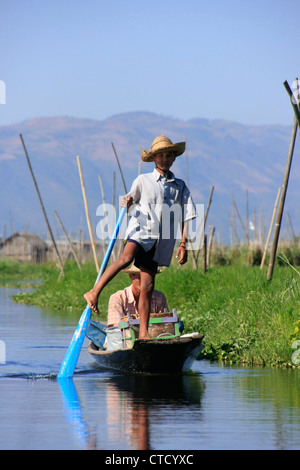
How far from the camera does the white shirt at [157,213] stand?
728 centimetres

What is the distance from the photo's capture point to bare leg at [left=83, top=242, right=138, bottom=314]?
716 centimetres

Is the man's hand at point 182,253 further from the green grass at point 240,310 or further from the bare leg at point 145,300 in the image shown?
the green grass at point 240,310

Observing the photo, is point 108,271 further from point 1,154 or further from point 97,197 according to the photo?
point 1,154

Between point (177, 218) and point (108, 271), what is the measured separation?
2.41 feet

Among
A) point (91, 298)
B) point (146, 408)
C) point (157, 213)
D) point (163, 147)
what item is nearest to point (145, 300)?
point (91, 298)

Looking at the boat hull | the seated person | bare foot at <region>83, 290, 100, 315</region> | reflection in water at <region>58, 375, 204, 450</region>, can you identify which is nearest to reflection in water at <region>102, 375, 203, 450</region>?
reflection in water at <region>58, 375, 204, 450</region>

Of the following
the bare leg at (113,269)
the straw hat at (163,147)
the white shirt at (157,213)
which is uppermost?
the straw hat at (163,147)

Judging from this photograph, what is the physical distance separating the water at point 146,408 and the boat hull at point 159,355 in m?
0.12

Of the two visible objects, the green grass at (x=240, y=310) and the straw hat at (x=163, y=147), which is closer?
the straw hat at (x=163, y=147)

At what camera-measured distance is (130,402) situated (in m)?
6.07

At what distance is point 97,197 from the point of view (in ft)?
564

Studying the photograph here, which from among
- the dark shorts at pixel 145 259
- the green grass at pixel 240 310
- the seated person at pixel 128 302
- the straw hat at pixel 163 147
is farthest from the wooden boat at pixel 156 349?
the straw hat at pixel 163 147

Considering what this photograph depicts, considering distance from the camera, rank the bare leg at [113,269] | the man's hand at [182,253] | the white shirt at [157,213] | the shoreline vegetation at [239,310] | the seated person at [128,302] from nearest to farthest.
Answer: the bare leg at [113,269] → the white shirt at [157,213] → the man's hand at [182,253] → the seated person at [128,302] → the shoreline vegetation at [239,310]

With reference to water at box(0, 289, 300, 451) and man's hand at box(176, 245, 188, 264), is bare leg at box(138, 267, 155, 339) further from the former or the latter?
water at box(0, 289, 300, 451)
